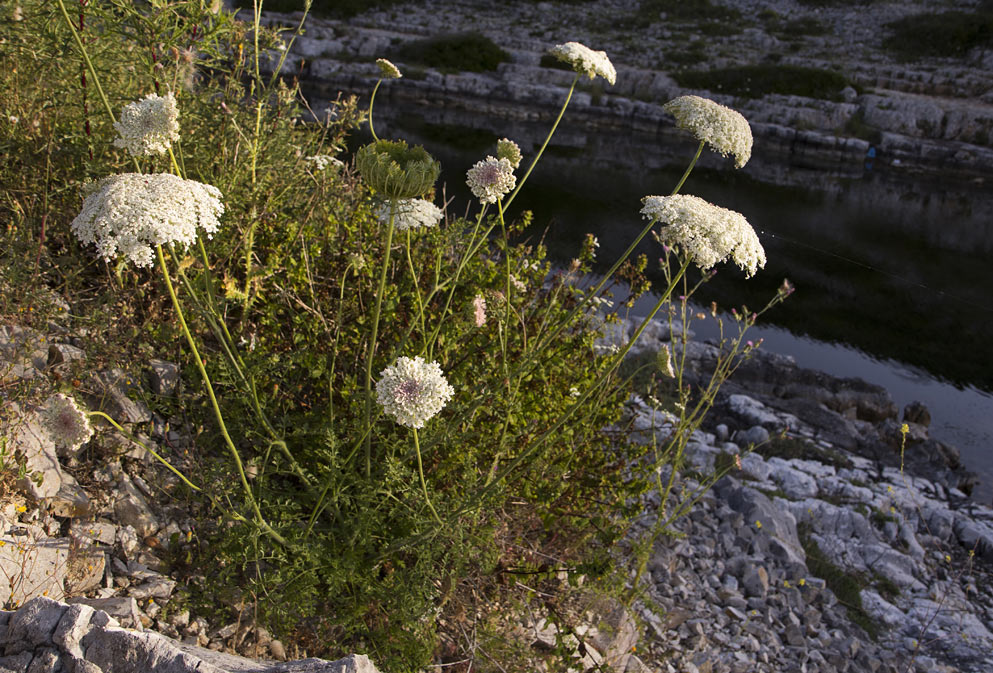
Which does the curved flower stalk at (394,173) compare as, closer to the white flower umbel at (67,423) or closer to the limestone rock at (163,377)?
the white flower umbel at (67,423)

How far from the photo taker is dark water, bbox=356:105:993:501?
11.4 metres

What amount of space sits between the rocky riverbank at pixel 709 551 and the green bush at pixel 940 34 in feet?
125

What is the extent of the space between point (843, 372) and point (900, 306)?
3648mm

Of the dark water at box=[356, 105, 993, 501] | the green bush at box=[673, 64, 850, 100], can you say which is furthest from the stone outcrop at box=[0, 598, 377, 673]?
the green bush at box=[673, 64, 850, 100]

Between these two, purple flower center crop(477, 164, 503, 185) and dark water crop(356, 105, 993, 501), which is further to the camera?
dark water crop(356, 105, 993, 501)

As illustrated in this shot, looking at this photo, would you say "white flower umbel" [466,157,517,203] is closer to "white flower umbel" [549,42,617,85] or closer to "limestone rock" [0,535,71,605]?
"white flower umbel" [549,42,617,85]

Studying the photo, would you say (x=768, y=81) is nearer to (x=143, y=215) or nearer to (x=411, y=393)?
(x=411, y=393)

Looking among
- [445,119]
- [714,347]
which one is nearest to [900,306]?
[714,347]

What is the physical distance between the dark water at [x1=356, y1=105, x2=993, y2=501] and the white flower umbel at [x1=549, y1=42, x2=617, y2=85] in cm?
465

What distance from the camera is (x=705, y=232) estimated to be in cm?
263

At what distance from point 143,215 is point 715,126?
2169 mm

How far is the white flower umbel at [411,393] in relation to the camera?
2428 millimetres

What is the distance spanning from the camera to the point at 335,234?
14.5 ft

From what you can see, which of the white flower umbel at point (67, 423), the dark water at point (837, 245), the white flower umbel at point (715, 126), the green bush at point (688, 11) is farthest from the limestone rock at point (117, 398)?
the green bush at point (688, 11)
